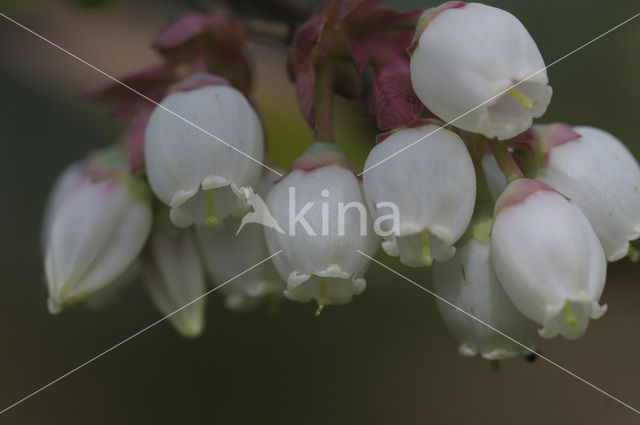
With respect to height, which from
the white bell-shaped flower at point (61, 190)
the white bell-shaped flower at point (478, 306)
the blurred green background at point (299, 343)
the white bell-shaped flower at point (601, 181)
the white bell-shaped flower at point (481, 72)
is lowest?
the blurred green background at point (299, 343)

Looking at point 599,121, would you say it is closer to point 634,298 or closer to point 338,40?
point 634,298

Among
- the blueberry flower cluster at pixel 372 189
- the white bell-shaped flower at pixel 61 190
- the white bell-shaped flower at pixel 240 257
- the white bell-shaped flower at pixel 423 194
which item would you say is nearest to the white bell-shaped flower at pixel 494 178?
the blueberry flower cluster at pixel 372 189

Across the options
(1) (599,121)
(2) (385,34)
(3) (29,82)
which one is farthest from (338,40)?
(3) (29,82)

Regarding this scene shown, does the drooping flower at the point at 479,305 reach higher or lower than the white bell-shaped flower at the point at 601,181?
lower

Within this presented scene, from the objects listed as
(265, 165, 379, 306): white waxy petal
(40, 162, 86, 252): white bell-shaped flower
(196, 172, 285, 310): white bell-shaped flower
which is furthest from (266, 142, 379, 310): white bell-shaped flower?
(40, 162, 86, 252): white bell-shaped flower

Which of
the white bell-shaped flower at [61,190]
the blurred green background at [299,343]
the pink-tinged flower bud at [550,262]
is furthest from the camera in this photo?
the blurred green background at [299,343]

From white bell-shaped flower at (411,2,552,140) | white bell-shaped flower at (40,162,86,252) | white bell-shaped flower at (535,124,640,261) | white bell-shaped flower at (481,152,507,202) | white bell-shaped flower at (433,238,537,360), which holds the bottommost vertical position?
white bell-shaped flower at (40,162,86,252)

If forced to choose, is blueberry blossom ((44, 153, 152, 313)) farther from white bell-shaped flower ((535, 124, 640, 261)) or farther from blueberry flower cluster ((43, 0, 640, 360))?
white bell-shaped flower ((535, 124, 640, 261))

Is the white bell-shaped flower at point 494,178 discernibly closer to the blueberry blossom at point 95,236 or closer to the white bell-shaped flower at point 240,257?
the white bell-shaped flower at point 240,257
